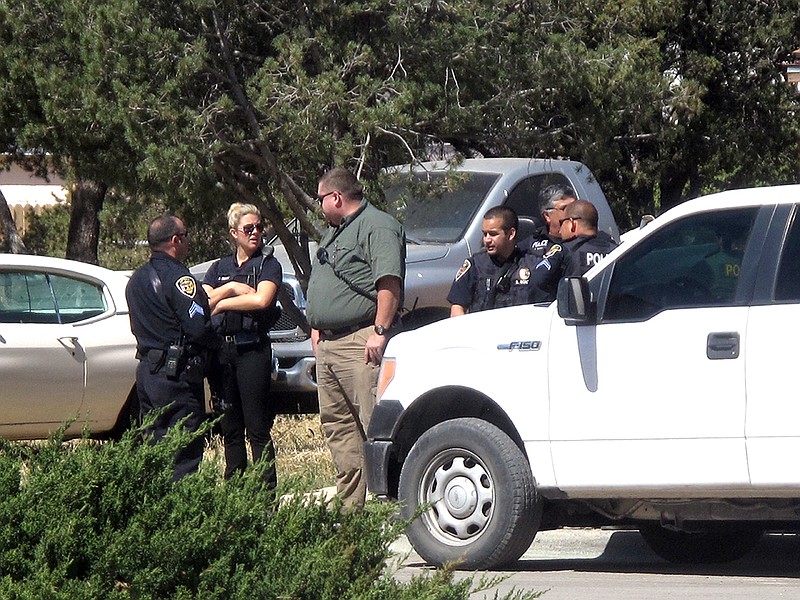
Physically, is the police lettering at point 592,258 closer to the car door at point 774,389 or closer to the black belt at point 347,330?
the black belt at point 347,330

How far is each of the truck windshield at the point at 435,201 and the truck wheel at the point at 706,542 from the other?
3.90 m

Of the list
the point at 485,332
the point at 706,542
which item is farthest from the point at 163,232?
the point at 706,542

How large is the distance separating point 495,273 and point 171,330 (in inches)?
75.3

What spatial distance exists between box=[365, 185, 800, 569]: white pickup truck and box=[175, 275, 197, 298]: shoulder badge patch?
1104 mm

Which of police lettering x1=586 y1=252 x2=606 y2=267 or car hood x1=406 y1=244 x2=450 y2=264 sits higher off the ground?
police lettering x1=586 y1=252 x2=606 y2=267

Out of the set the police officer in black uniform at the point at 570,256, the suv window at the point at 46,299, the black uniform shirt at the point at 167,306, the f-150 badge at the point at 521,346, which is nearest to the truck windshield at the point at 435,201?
the suv window at the point at 46,299

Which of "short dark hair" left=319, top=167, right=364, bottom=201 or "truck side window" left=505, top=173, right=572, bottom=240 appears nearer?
"short dark hair" left=319, top=167, right=364, bottom=201

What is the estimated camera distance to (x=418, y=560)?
24.1 ft

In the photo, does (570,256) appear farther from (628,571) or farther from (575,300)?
(628,571)

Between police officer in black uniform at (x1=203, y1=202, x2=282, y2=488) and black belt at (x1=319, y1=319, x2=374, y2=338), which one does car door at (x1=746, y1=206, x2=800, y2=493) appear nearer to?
black belt at (x1=319, y1=319, x2=374, y2=338)

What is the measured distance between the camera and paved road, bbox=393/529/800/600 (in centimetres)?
623

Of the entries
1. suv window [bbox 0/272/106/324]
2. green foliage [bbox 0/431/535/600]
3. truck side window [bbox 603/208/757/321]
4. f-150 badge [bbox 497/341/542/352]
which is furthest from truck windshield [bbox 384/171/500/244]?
green foliage [bbox 0/431/535/600]

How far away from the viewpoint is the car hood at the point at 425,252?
10.3 m

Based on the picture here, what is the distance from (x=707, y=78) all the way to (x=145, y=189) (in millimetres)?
11987
